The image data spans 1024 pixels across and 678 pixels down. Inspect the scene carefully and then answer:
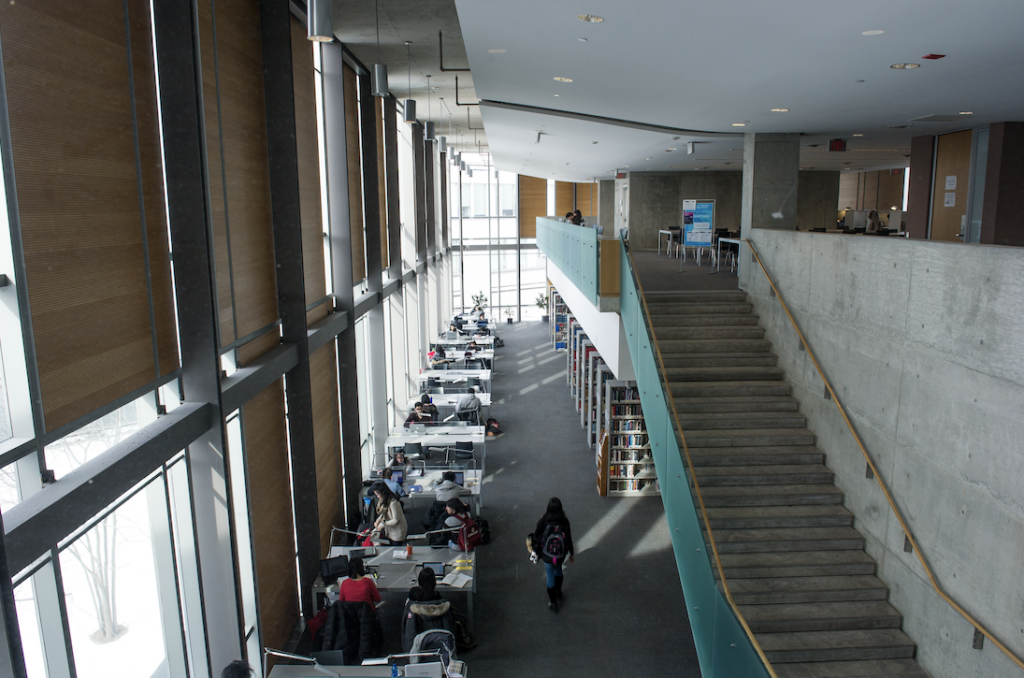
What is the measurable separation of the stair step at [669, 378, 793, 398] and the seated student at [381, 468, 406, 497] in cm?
394

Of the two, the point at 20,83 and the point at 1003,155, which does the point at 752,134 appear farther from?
the point at 20,83

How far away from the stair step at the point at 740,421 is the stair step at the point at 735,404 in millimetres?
99

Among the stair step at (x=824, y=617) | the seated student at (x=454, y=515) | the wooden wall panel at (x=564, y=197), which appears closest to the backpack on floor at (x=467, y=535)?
the seated student at (x=454, y=515)

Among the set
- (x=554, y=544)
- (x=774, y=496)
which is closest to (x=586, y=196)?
(x=774, y=496)

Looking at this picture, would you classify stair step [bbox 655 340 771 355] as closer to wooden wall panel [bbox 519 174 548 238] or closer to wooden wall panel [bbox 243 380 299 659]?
wooden wall panel [bbox 243 380 299 659]

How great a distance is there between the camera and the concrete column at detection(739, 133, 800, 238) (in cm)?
1062

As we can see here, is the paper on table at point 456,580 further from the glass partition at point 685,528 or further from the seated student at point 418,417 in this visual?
the seated student at point 418,417

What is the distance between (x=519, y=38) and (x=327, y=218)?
387 cm

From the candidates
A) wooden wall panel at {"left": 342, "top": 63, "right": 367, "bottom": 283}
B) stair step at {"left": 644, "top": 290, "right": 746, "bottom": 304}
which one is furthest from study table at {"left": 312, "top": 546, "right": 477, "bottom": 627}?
stair step at {"left": 644, "top": 290, "right": 746, "bottom": 304}

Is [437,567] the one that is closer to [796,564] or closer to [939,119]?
[796,564]

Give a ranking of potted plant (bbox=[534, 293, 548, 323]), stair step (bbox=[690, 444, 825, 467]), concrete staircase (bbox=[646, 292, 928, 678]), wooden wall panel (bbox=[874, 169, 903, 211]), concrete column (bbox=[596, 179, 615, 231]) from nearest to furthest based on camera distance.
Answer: concrete staircase (bbox=[646, 292, 928, 678]) < stair step (bbox=[690, 444, 825, 467]) < wooden wall panel (bbox=[874, 169, 903, 211]) < concrete column (bbox=[596, 179, 615, 231]) < potted plant (bbox=[534, 293, 548, 323])

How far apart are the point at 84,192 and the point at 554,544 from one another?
5.75 meters

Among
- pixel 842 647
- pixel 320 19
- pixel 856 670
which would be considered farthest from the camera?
pixel 842 647

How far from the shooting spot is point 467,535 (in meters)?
7.87
